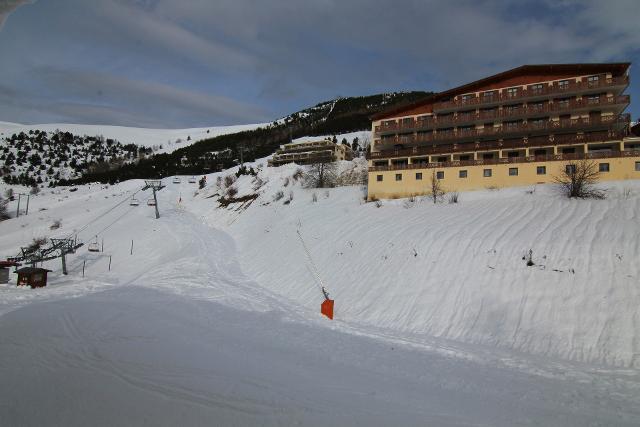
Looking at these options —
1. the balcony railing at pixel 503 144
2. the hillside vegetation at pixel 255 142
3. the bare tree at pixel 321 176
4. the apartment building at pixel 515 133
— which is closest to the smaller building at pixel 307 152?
the hillside vegetation at pixel 255 142

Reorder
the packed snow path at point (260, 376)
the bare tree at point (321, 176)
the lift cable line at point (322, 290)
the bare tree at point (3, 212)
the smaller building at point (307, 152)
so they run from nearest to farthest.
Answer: the packed snow path at point (260, 376), the lift cable line at point (322, 290), the bare tree at point (321, 176), the bare tree at point (3, 212), the smaller building at point (307, 152)

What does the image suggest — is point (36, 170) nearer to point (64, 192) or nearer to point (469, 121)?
point (64, 192)

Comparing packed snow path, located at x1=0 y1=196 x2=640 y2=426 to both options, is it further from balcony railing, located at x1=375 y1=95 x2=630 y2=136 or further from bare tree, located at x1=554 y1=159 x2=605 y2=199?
balcony railing, located at x1=375 y1=95 x2=630 y2=136

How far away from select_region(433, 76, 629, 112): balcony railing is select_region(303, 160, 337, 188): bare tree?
15.6 meters

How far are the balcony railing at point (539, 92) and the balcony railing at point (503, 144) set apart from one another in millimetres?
→ 4277

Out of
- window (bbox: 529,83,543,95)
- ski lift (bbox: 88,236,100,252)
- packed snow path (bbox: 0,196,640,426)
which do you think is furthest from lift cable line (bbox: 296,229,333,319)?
window (bbox: 529,83,543,95)

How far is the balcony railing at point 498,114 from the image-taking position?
32062mm

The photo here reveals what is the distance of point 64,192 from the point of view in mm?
74625

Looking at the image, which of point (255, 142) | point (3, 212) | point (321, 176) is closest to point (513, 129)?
point (321, 176)

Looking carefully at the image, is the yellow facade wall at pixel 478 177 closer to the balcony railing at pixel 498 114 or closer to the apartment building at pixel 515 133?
the apartment building at pixel 515 133

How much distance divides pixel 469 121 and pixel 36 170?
11112cm

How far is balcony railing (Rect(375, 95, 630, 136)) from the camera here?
3206 cm

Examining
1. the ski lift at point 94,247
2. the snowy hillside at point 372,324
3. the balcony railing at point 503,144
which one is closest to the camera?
the snowy hillside at point 372,324

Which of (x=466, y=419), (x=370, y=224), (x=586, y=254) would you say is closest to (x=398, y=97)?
(x=370, y=224)
